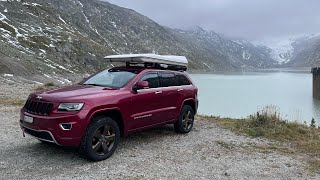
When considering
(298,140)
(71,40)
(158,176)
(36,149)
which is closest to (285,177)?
(158,176)

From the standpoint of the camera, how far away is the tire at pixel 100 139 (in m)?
7.24

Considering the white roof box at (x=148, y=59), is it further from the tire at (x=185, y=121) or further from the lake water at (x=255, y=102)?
the lake water at (x=255, y=102)

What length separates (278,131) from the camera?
11164mm

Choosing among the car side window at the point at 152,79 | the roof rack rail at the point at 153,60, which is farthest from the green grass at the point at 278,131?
the car side window at the point at 152,79

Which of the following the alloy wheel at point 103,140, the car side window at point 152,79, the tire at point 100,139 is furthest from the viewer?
the car side window at point 152,79

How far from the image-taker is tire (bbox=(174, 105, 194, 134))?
10356mm

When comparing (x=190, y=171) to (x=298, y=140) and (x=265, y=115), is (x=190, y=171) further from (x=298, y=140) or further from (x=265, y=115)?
(x=265, y=115)

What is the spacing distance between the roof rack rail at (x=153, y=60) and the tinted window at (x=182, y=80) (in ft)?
0.88

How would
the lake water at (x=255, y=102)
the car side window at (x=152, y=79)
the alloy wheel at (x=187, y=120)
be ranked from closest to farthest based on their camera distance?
the car side window at (x=152, y=79) < the alloy wheel at (x=187, y=120) < the lake water at (x=255, y=102)

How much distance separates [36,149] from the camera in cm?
836

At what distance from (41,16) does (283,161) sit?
4535 inches

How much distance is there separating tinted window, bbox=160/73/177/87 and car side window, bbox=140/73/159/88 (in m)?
0.21

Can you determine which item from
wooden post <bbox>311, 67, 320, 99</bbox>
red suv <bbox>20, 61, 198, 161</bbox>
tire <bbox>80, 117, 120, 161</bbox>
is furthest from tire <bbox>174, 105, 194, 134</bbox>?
wooden post <bbox>311, 67, 320, 99</bbox>

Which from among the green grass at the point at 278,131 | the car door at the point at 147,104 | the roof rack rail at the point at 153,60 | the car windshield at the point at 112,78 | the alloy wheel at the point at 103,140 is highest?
the roof rack rail at the point at 153,60
